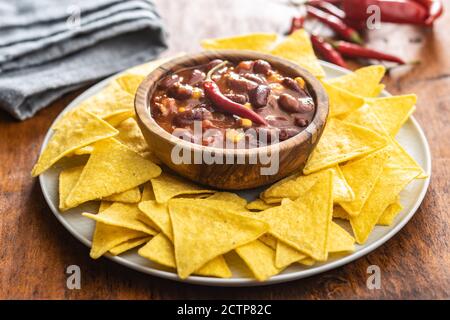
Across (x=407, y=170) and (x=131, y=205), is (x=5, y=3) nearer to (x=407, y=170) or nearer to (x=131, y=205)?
(x=131, y=205)

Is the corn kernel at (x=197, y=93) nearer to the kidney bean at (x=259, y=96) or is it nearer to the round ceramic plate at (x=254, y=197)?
the kidney bean at (x=259, y=96)

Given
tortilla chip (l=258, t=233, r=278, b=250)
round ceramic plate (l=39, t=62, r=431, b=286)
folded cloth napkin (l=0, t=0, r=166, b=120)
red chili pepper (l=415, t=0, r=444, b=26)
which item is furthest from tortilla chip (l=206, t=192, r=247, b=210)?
red chili pepper (l=415, t=0, r=444, b=26)

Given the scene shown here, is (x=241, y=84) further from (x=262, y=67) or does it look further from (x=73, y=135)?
(x=73, y=135)

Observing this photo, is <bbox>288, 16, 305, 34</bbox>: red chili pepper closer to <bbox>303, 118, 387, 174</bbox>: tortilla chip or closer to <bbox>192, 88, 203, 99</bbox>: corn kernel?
<bbox>303, 118, 387, 174</bbox>: tortilla chip

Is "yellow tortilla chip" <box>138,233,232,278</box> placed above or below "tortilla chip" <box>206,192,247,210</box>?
below

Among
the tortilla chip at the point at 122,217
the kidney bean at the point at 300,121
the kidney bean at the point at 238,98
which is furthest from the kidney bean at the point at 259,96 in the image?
the tortilla chip at the point at 122,217

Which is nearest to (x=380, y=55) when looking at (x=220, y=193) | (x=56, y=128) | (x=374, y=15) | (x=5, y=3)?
(x=374, y=15)
